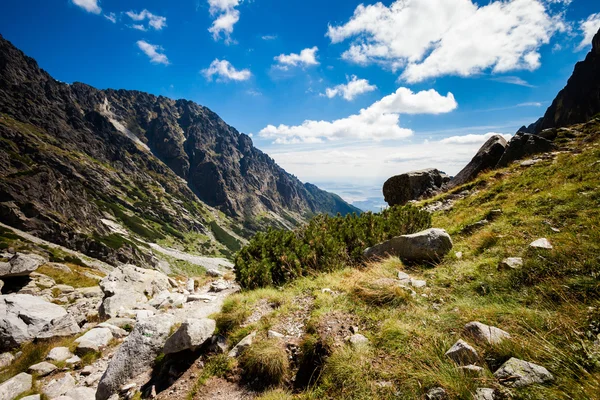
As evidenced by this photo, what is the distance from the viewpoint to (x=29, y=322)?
12.5m

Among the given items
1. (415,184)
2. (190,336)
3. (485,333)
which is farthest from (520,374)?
(415,184)

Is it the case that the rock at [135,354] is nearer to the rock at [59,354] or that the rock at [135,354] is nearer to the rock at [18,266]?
the rock at [59,354]

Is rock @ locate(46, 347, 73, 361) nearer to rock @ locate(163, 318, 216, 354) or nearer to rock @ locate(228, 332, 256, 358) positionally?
rock @ locate(163, 318, 216, 354)

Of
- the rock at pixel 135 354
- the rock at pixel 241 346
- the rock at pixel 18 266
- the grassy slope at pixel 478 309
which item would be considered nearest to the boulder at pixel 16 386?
the rock at pixel 135 354

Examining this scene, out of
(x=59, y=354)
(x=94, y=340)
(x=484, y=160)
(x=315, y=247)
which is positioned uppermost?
(x=484, y=160)

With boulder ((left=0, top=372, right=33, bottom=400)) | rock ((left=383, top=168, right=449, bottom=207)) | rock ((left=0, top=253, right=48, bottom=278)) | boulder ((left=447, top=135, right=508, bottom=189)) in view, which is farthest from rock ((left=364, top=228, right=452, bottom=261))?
rock ((left=0, top=253, right=48, bottom=278))

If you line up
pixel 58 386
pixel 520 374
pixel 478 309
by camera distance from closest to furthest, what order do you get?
pixel 520 374
pixel 478 309
pixel 58 386

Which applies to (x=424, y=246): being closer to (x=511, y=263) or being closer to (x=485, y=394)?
(x=511, y=263)

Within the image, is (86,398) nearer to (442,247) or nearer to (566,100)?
(442,247)

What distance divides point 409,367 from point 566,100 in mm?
205787

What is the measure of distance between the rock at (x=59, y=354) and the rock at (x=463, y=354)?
12.9 m

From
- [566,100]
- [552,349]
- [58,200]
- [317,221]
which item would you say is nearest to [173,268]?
[58,200]

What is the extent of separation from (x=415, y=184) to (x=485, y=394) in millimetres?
27742

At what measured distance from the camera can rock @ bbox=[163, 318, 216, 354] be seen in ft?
24.6
